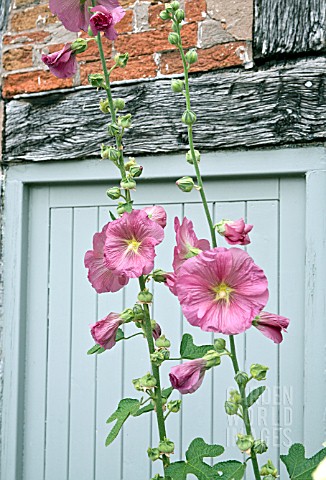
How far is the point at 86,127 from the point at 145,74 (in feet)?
1.00

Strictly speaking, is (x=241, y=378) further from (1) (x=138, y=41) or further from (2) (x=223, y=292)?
(1) (x=138, y=41)

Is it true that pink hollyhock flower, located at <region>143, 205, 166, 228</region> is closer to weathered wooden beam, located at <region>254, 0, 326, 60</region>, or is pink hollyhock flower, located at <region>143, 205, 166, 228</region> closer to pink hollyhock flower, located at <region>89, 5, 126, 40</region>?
pink hollyhock flower, located at <region>89, 5, 126, 40</region>

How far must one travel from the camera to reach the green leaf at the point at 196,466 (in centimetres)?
115

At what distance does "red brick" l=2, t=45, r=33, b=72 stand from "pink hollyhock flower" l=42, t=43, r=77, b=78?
179 centimetres

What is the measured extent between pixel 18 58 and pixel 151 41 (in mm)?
580

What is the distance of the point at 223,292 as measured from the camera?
100 centimetres

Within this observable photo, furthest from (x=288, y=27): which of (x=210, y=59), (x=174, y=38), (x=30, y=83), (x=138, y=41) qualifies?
(x=174, y=38)

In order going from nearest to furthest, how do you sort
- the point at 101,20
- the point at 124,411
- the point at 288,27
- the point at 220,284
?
the point at 220,284, the point at 101,20, the point at 124,411, the point at 288,27

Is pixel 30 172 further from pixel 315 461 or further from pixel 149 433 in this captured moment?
pixel 315 461

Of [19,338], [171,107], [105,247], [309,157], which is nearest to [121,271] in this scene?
[105,247]

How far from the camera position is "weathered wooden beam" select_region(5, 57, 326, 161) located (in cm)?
248

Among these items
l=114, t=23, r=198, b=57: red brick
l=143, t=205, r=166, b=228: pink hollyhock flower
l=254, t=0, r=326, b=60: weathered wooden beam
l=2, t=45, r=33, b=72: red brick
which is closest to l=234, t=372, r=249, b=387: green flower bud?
l=143, t=205, r=166, b=228: pink hollyhock flower

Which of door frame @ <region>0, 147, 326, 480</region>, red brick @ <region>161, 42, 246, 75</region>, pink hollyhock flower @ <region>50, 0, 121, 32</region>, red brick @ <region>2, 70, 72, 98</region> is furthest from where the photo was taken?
red brick @ <region>2, 70, 72, 98</region>

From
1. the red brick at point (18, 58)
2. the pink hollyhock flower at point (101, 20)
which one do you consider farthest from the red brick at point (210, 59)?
the pink hollyhock flower at point (101, 20)
